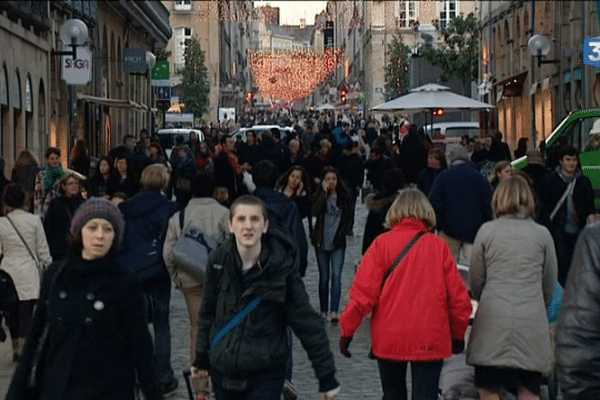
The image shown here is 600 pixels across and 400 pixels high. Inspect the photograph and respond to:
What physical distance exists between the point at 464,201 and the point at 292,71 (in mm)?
109806

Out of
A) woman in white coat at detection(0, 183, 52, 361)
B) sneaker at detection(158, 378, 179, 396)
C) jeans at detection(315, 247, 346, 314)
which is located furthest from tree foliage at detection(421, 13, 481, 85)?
sneaker at detection(158, 378, 179, 396)

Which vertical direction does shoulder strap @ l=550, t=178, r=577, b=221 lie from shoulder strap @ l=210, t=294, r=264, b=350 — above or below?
above

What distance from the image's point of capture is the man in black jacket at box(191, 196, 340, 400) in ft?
22.8

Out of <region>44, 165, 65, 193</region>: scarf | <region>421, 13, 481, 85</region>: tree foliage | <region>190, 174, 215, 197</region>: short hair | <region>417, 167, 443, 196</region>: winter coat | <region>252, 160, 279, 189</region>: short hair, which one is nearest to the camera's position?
<region>190, 174, 215, 197</region>: short hair

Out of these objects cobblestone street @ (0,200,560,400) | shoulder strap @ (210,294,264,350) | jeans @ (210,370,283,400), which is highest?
shoulder strap @ (210,294,264,350)

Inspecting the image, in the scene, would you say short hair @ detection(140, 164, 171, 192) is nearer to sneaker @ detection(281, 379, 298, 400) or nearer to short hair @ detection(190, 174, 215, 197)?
short hair @ detection(190, 174, 215, 197)

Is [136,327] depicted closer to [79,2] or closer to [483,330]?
[483,330]

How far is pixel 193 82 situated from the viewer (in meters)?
81.9

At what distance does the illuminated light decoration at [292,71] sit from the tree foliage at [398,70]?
28.1 meters

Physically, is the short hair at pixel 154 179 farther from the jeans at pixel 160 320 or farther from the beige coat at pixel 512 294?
the beige coat at pixel 512 294

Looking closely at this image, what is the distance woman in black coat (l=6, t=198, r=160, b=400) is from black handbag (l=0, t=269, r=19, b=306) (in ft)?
14.8

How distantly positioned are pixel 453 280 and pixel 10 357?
5722 mm

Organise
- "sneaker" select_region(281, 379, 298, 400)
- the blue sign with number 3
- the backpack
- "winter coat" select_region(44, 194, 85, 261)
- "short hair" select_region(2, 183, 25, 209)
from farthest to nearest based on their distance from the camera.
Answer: the blue sign with number 3
"winter coat" select_region(44, 194, 85, 261)
"short hair" select_region(2, 183, 25, 209)
the backpack
"sneaker" select_region(281, 379, 298, 400)

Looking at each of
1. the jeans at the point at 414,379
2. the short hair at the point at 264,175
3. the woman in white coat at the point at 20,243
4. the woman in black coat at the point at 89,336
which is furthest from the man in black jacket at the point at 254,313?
the woman in white coat at the point at 20,243
